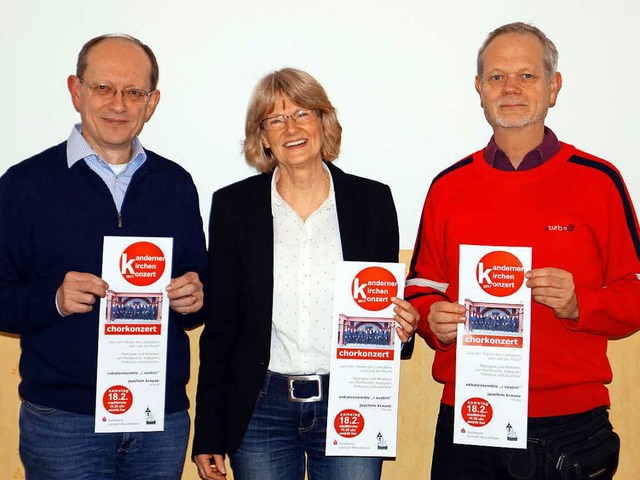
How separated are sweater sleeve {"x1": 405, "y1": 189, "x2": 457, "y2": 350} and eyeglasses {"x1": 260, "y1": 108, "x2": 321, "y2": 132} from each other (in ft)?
1.85

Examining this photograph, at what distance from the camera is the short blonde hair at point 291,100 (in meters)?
2.79

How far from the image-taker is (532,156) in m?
2.83

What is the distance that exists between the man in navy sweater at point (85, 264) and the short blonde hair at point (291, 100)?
0.36 meters

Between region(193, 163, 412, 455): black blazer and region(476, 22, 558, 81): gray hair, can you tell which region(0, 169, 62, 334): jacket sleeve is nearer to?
region(193, 163, 412, 455): black blazer

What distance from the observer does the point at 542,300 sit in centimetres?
261

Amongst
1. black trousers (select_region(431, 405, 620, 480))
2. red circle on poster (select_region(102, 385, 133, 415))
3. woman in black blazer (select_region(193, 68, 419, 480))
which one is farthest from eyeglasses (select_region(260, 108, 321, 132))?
black trousers (select_region(431, 405, 620, 480))

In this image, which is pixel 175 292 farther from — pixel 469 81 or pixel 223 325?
pixel 469 81

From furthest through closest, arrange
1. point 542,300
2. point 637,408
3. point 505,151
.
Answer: point 637,408
point 505,151
point 542,300

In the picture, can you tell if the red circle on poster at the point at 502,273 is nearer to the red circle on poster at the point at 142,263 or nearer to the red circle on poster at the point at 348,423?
the red circle on poster at the point at 348,423

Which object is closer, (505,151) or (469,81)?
(505,151)

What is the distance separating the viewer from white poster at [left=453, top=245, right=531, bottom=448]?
8.64 feet

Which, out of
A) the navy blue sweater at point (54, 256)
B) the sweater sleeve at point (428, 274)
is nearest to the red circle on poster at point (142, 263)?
the navy blue sweater at point (54, 256)

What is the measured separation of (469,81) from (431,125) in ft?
0.84

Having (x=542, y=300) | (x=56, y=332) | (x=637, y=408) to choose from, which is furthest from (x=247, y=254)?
(x=637, y=408)
